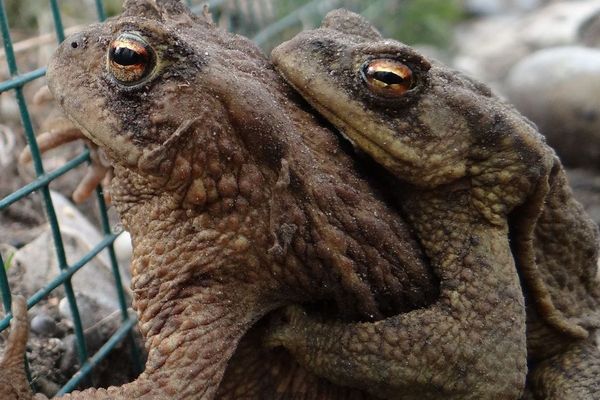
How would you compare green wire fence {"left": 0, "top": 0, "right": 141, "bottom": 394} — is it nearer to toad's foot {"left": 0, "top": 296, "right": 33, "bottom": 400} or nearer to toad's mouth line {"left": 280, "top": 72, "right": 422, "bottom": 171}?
toad's foot {"left": 0, "top": 296, "right": 33, "bottom": 400}

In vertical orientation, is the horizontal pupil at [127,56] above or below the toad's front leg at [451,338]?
above

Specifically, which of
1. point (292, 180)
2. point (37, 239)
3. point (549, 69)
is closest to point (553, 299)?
point (292, 180)

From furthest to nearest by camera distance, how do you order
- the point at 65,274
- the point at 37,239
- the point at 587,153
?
the point at 587,153 < the point at 37,239 < the point at 65,274

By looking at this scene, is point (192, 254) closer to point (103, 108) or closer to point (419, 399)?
point (103, 108)

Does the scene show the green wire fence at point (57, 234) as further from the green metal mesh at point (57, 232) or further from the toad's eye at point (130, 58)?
the toad's eye at point (130, 58)

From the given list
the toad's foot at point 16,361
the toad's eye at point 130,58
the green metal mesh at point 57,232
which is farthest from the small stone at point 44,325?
the toad's eye at point 130,58

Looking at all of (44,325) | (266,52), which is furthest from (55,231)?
(266,52)

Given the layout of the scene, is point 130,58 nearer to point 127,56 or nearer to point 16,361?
point 127,56
